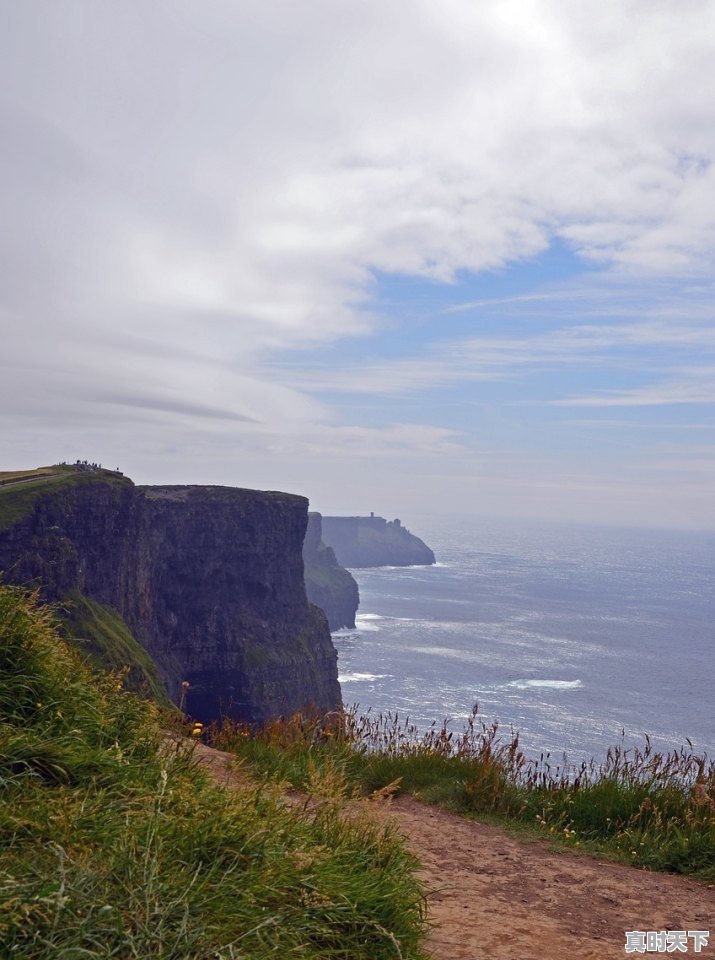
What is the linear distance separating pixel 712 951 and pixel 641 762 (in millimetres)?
4003

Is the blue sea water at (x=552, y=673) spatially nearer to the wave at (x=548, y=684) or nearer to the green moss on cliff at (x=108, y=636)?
the wave at (x=548, y=684)

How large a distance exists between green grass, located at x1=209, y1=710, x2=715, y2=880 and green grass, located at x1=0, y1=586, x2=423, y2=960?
2019mm

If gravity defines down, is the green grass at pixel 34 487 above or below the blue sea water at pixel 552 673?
above

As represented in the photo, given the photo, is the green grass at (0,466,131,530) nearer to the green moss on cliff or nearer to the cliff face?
the cliff face

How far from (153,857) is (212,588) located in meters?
106

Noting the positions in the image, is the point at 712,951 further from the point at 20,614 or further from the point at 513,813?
the point at 20,614

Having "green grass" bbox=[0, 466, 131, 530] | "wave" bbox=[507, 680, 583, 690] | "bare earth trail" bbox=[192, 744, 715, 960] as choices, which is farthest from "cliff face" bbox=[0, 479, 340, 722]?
"bare earth trail" bbox=[192, 744, 715, 960]

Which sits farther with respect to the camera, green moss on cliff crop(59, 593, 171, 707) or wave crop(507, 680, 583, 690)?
wave crop(507, 680, 583, 690)

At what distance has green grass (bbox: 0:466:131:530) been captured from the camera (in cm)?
6488

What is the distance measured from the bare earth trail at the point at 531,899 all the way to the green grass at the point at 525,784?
0.52 meters

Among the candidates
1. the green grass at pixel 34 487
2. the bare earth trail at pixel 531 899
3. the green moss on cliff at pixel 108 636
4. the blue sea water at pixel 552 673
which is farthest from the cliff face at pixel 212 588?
the bare earth trail at pixel 531 899

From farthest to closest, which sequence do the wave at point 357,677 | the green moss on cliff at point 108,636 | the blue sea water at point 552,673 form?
the wave at point 357,677, the blue sea water at point 552,673, the green moss on cliff at point 108,636

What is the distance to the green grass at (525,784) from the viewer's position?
7812mm

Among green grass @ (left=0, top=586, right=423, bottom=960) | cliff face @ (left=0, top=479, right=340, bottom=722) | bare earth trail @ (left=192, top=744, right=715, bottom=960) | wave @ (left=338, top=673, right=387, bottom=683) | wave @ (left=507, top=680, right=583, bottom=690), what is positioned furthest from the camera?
wave @ (left=338, top=673, right=387, bottom=683)
